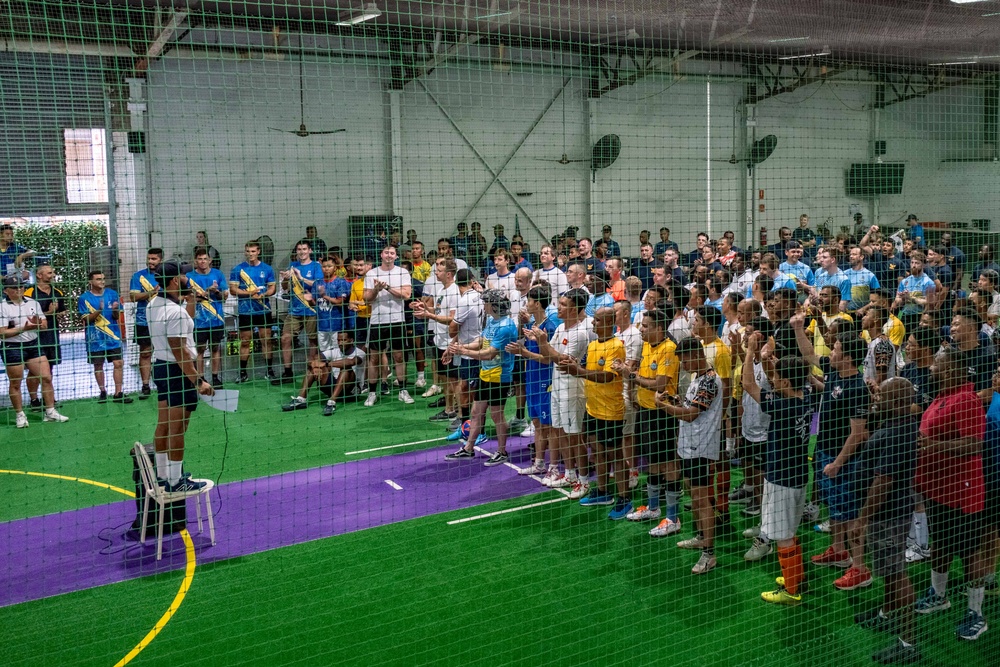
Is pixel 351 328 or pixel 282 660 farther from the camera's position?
pixel 351 328

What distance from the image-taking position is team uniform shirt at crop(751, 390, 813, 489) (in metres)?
4.47

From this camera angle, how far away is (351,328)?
991cm

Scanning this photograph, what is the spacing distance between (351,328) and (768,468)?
6345 mm

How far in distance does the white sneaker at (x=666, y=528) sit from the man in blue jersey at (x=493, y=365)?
1.68 metres

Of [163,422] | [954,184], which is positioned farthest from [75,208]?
[954,184]

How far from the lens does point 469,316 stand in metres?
7.73

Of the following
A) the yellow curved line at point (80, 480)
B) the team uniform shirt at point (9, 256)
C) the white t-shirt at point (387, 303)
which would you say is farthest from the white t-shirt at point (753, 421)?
the team uniform shirt at point (9, 256)

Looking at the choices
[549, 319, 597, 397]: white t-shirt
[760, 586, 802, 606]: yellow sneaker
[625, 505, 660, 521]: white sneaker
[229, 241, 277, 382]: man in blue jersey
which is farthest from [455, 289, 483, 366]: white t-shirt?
[760, 586, 802, 606]: yellow sneaker

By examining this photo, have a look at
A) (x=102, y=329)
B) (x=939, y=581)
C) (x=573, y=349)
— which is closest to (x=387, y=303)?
(x=102, y=329)

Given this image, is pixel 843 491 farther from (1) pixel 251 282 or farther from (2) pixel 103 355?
(2) pixel 103 355

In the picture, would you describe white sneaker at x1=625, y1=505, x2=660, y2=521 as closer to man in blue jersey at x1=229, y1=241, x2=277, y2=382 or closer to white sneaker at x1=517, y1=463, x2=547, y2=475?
white sneaker at x1=517, y1=463, x2=547, y2=475

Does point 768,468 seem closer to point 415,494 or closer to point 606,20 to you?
point 415,494

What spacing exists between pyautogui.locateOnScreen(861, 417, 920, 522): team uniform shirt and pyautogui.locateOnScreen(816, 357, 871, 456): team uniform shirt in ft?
1.19

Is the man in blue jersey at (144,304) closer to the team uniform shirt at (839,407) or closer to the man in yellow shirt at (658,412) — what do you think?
the man in yellow shirt at (658,412)
